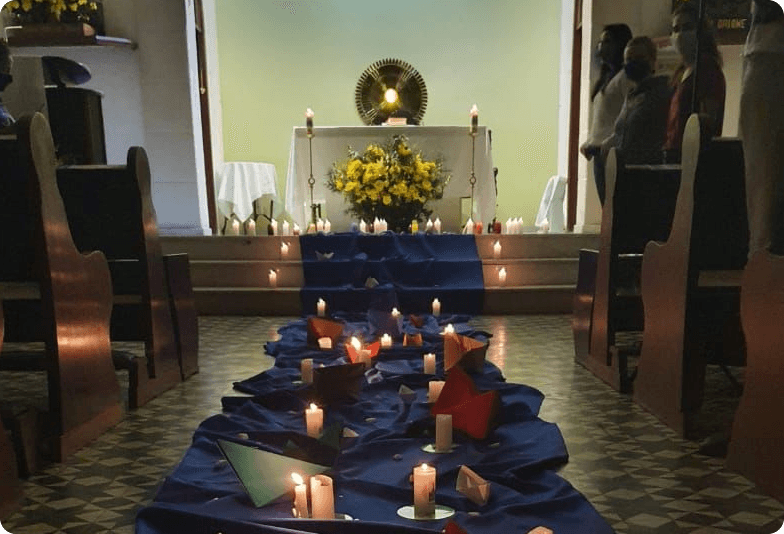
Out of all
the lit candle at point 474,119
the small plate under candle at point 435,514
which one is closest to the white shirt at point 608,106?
the lit candle at point 474,119

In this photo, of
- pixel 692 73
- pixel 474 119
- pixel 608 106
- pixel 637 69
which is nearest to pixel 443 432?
pixel 692 73

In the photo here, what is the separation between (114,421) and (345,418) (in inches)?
38.7

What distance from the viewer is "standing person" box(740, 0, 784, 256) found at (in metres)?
2.27

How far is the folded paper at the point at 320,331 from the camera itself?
13.1ft

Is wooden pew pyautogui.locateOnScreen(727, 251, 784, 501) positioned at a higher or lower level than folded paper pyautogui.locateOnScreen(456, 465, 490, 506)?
higher

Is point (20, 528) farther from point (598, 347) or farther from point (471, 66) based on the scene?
point (471, 66)

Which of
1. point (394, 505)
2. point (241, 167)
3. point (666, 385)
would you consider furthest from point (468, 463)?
point (241, 167)

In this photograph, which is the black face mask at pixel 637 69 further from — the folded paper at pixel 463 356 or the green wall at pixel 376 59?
the green wall at pixel 376 59

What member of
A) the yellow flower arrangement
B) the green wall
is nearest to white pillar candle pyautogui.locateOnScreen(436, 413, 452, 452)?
the yellow flower arrangement

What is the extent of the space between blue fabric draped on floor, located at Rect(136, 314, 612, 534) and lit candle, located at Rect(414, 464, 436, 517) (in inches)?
2.0

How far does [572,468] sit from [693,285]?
0.84 m

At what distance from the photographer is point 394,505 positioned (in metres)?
1.94

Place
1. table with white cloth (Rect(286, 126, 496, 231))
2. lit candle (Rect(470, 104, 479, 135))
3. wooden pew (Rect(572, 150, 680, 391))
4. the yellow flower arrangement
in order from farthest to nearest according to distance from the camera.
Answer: table with white cloth (Rect(286, 126, 496, 231))
lit candle (Rect(470, 104, 479, 135))
the yellow flower arrangement
wooden pew (Rect(572, 150, 680, 391))

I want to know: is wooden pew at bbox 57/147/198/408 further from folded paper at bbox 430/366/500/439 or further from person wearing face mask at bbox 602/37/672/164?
person wearing face mask at bbox 602/37/672/164
